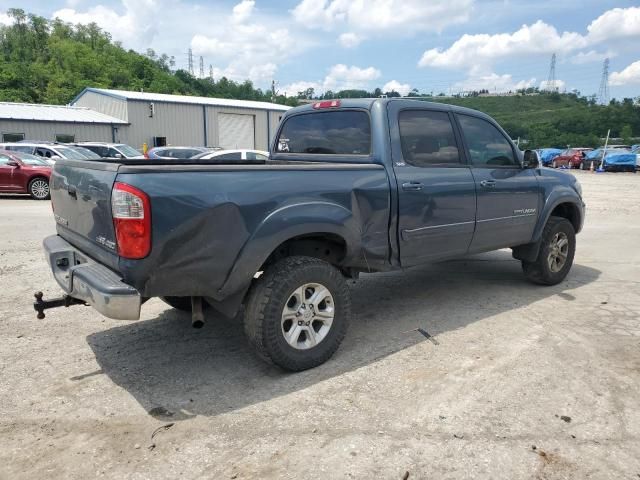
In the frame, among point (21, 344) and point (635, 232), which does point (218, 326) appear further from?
point (635, 232)

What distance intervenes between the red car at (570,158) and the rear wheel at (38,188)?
3391 cm

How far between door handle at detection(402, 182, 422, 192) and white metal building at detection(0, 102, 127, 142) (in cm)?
3062

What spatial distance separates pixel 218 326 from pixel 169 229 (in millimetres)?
1855

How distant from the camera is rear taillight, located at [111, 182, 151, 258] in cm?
293

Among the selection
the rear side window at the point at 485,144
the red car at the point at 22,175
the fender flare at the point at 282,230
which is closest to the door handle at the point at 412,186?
the fender flare at the point at 282,230

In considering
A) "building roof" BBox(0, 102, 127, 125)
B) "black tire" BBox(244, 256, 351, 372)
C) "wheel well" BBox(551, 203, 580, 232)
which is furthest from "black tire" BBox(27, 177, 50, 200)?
"building roof" BBox(0, 102, 127, 125)

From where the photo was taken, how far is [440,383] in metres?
3.57

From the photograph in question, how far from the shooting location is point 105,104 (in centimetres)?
3719

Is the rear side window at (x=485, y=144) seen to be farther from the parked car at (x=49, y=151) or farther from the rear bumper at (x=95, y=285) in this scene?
the parked car at (x=49, y=151)

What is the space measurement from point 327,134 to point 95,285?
100 inches

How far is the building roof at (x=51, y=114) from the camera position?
29.6m

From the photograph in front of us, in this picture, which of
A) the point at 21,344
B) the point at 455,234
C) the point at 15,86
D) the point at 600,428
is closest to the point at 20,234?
the point at 21,344

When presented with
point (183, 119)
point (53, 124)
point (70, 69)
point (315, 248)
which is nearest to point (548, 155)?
point (183, 119)

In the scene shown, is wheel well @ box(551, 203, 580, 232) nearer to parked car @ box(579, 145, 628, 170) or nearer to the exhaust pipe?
the exhaust pipe
